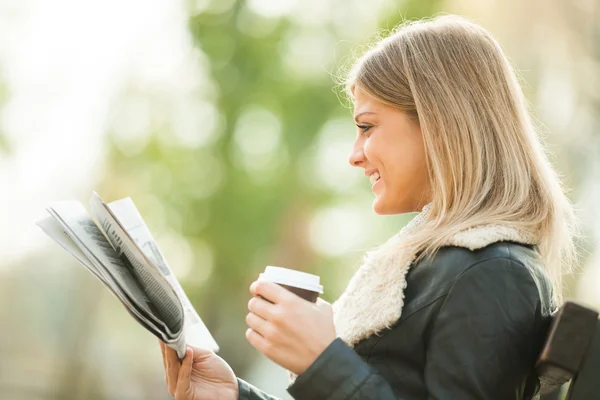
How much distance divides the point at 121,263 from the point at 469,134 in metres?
0.75

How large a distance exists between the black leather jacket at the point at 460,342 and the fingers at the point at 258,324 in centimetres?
11

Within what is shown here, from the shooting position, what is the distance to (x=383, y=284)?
4.86 feet

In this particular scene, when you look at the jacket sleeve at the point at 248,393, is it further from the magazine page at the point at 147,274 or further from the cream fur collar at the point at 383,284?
the magazine page at the point at 147,274

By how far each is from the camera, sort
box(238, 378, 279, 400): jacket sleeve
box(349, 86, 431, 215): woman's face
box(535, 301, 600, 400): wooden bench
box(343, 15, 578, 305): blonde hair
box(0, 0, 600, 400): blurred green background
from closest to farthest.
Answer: box(535, 301, 600, 400): wooden bench → box(343, 15, 578, 305): blonde hair → box(349, 86, 431, 215): woman's face → box(238, 378, 279, 400): jacket sleeve → box(0, 0, 600, 400): blurred green background

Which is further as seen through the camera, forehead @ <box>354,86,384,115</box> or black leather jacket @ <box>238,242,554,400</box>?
forehead @ <box>354,86,384,115</box>

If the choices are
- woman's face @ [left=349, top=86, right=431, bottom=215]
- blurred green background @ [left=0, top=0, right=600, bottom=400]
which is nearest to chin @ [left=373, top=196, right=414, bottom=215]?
woman's face @ [left=349, top=86, right=431, bottom=215]

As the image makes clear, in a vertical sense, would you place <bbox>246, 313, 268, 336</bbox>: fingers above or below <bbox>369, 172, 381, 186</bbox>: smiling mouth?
below

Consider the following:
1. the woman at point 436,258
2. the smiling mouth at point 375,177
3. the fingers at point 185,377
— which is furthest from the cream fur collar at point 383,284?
the fingers at point 185,377

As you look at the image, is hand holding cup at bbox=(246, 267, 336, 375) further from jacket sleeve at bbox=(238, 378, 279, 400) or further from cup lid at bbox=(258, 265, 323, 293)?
jacket sleeve at bbox=(238, 378, 279, 400)

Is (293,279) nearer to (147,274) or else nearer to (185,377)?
(147,274)

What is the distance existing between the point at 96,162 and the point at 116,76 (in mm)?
1086

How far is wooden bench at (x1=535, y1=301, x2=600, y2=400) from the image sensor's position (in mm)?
1207

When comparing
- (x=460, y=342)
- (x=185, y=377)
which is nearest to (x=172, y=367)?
(x=185, y=377)

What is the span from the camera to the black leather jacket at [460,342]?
1.24m
